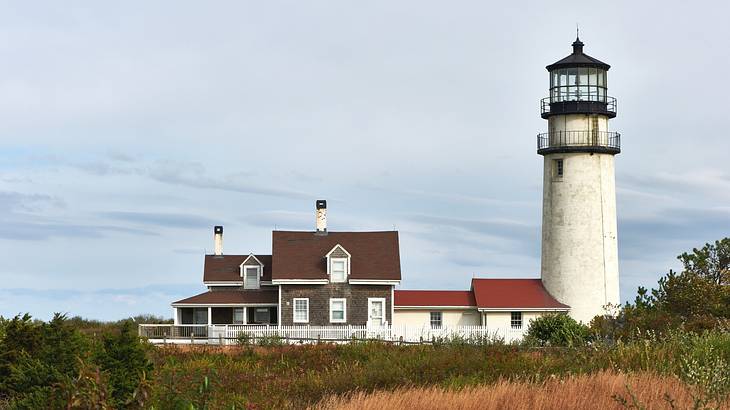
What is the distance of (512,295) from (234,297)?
11.9 metres

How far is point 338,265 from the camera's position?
4375 cm

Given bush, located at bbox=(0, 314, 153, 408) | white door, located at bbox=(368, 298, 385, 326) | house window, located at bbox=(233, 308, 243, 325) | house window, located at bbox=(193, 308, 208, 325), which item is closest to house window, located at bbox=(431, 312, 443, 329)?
white door, located at bbox=(368, 298, 385, 326)

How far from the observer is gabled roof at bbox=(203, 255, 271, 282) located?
45.9 m

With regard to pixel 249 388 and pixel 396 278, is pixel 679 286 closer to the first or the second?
pixel 396 278

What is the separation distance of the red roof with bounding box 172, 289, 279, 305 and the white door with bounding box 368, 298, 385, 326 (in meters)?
4.11

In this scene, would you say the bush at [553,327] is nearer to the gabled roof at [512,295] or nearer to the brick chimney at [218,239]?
the gabled roof at [512,295]

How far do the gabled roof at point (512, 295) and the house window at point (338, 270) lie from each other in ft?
18.8

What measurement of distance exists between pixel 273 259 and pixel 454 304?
8.00 meters

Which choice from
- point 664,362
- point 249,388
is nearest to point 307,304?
point 249,388

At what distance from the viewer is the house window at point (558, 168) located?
42938 millimetres

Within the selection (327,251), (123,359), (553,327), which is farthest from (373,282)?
(123,359)

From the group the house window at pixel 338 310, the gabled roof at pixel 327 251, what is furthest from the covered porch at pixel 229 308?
the house window at pixel 338 310

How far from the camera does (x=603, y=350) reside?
18.1 m

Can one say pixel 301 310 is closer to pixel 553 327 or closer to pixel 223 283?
pixel 223 283
